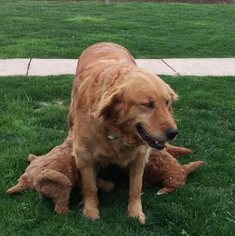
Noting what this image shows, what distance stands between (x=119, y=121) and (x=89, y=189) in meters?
0.81

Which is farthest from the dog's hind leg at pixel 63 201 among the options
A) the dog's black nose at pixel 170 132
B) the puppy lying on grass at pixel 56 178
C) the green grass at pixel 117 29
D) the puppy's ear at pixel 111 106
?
the green grass at pixel 117 29

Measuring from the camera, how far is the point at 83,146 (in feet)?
14.3

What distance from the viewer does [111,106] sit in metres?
3.96

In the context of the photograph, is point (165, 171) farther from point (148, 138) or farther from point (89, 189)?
point (148, 138)

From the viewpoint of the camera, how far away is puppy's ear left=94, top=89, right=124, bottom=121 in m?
3.92

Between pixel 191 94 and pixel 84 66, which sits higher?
pixel 84 66

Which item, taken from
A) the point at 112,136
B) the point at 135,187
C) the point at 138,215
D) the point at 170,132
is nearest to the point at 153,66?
the point at 135,187

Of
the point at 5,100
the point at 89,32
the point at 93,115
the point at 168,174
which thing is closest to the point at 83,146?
the point at 93,115

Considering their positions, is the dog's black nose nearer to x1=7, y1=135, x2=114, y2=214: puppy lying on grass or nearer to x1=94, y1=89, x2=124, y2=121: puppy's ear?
x1=94, y1=89, x2=124, y2=121: puppy's ear

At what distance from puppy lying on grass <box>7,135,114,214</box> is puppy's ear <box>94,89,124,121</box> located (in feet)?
2.43

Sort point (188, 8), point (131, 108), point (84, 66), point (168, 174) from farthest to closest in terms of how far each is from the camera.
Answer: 1. point (188, 8)
2. point (84, 66)
3. point (168, 174)
4. point (131, 108)

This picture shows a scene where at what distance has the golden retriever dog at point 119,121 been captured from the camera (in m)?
3.88

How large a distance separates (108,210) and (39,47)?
6.56 m

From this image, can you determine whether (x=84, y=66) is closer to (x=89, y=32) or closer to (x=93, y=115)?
(x=93, y=115)
